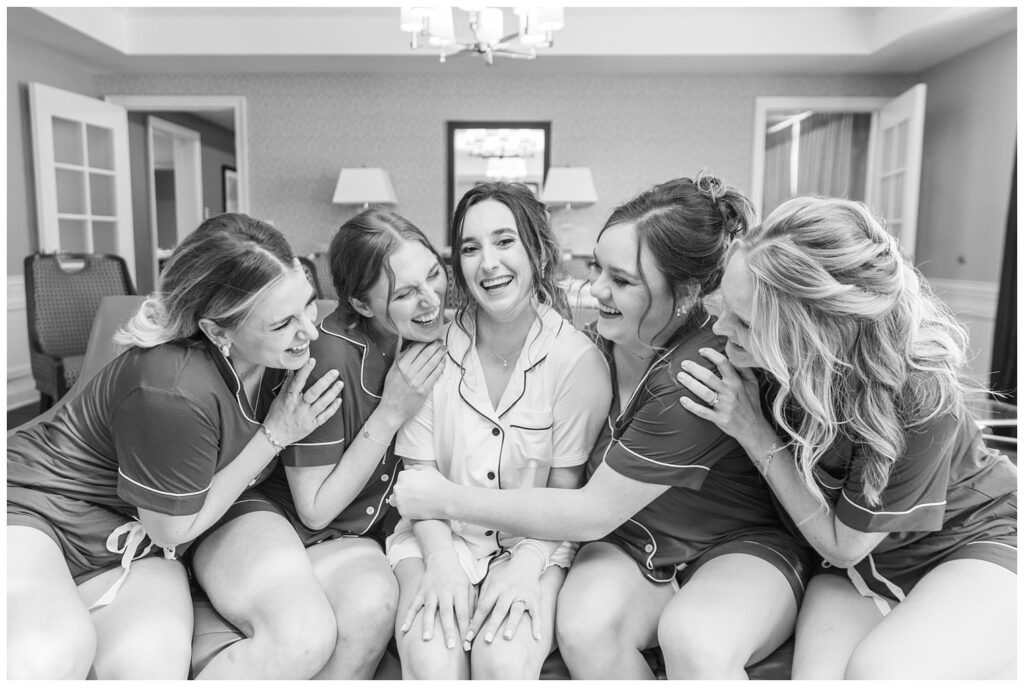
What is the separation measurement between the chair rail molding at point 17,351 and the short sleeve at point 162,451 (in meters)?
4.22

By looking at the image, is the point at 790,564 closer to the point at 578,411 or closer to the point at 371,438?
the point at 578,411

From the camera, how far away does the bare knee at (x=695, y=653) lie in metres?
1.17

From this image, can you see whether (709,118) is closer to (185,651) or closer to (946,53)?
(946,53)

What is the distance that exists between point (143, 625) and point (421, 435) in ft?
1.96

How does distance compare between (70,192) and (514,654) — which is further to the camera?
(70,192)

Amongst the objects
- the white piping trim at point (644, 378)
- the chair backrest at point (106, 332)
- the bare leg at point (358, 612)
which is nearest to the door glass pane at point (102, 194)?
the chair backrest at point (106, 332)

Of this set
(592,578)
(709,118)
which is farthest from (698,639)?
(709,118)

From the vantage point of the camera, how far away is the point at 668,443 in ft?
4.27

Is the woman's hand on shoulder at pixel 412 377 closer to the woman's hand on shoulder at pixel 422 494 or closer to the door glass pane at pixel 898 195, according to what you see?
the woman's hand on shoulder at pixel 422 494

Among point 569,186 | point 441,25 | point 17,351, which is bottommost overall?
point 17,351

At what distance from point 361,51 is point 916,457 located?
5069 mm

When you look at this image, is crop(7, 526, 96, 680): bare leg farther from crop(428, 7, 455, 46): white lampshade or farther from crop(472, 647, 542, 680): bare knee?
crop(428, 7, 455, 46): white lampshade

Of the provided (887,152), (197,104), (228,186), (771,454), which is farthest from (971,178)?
(228,186)

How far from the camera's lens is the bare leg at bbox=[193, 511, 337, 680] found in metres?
1.24
